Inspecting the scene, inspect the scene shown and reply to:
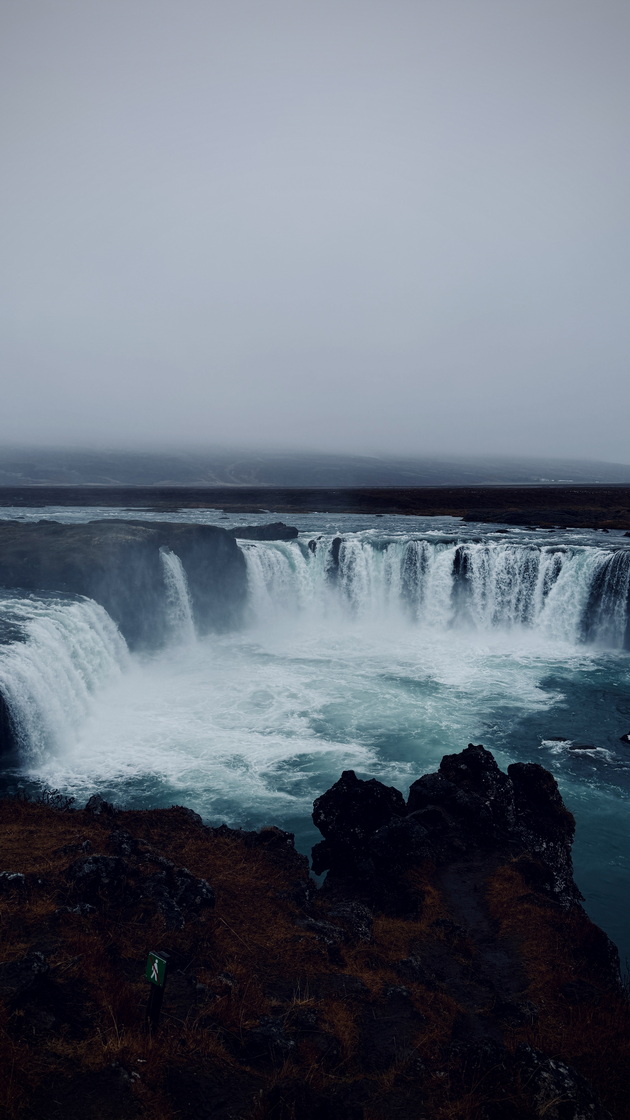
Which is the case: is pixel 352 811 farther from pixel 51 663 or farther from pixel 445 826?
pixel 51 663

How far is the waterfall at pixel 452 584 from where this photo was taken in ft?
129

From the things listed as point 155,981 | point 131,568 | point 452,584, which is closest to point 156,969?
point 155,981

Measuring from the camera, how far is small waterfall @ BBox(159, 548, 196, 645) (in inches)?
1551

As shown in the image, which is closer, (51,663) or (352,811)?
(352,811)

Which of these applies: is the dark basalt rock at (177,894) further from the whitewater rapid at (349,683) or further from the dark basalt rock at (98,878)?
the whitewater rapid at (349,683)

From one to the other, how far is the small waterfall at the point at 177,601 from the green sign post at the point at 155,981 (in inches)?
1237

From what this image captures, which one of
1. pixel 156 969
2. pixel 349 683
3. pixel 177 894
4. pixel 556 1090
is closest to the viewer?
pixel 556 1090

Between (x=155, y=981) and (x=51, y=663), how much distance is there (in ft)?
63.6

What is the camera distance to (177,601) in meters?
40.1

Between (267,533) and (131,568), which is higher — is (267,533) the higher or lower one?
the higher one

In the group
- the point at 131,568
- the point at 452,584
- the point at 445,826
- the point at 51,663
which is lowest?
the point at 445,826

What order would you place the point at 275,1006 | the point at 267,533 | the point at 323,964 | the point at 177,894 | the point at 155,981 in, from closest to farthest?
1. the point at 155,981
2. the point at 275,1006
3. the point at 323,964
4. the point at 177,894
5. the point at 267,533

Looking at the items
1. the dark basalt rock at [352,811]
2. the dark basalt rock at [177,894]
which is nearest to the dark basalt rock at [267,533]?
the dark basalt rock at [352,811]

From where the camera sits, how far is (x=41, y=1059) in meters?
7.45
